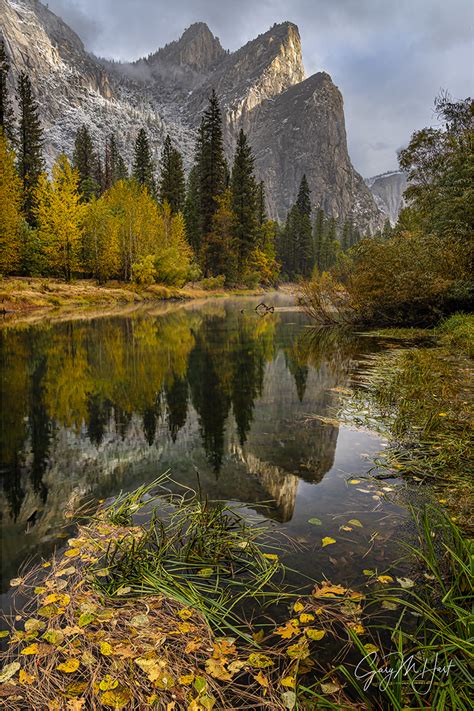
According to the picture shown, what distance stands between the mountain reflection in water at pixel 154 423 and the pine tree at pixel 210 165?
138ft

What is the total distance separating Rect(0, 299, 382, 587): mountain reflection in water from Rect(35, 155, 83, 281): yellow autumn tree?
20.7 meters

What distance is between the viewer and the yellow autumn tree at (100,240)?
115ft

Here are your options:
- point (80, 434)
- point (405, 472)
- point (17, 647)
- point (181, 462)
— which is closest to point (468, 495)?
point (405, 472)

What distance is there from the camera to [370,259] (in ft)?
52.1

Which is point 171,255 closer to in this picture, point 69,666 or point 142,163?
point 142,163

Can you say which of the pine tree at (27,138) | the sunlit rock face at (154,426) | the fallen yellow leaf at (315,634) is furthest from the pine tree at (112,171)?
the fallen yellow leaf at (315,634)

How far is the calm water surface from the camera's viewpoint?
10.7 ft

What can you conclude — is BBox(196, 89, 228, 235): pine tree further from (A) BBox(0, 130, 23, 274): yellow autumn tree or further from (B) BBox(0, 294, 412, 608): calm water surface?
(B) BBox(0, 294, 412, 608): calm water surface

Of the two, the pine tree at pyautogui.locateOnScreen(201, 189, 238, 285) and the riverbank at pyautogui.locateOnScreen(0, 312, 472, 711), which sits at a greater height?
the pine tree at pyautogui.locateOnScreen(201, 189, 238, 285)

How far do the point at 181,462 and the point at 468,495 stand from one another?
2980 mm

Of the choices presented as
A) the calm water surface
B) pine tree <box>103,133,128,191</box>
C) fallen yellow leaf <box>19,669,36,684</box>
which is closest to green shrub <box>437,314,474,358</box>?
the calm water surface

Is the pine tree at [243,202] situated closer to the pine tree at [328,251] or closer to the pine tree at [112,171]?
the pine tree at [112,171]

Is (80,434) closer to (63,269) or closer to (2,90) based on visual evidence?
(63,269)

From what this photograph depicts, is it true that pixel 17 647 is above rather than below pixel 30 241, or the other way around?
below
